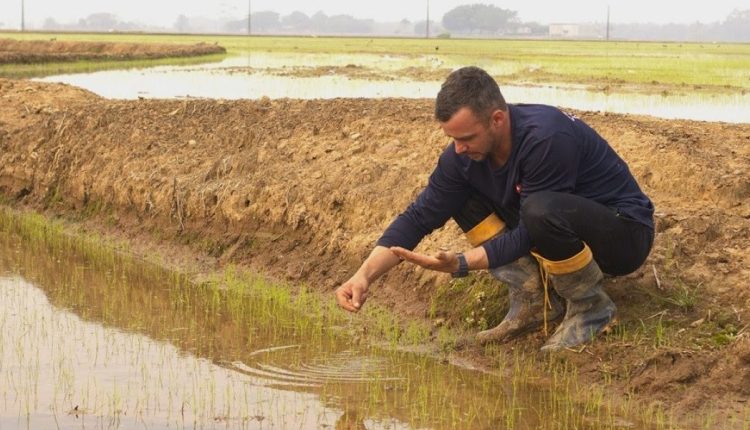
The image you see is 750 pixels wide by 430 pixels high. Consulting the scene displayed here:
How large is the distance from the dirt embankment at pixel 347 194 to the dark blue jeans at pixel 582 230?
1.73 ft

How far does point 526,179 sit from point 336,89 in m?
17.7

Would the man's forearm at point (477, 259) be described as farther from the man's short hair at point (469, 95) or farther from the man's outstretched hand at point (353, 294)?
the man's short hair at point (469, 95)

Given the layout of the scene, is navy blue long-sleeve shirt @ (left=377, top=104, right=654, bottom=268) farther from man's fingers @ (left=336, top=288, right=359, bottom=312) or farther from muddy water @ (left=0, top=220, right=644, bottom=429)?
muddy water @ (left=0, top=220, right=644, bottom=429)

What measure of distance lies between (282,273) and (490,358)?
2555mm

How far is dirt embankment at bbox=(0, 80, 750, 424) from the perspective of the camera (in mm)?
6004

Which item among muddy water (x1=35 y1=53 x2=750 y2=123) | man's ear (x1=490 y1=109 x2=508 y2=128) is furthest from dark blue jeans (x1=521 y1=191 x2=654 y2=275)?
muddy water (x1=35 y1=53 x2=750 y2=123)

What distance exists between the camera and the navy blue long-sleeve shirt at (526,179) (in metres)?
5.44

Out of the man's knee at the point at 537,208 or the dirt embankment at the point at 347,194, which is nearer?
the man's knee at the point at 537,208

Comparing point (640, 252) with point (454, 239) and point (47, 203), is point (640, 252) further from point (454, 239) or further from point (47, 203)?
point (47, 203)

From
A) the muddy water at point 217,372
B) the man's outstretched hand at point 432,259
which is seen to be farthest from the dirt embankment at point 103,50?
the man's outstretched hand at point 432,259

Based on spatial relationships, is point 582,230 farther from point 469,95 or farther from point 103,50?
point 103,50

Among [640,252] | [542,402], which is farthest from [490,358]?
[640,252]

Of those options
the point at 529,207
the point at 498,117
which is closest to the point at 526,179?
the point at 529,207

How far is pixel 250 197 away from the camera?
30.9 feet
